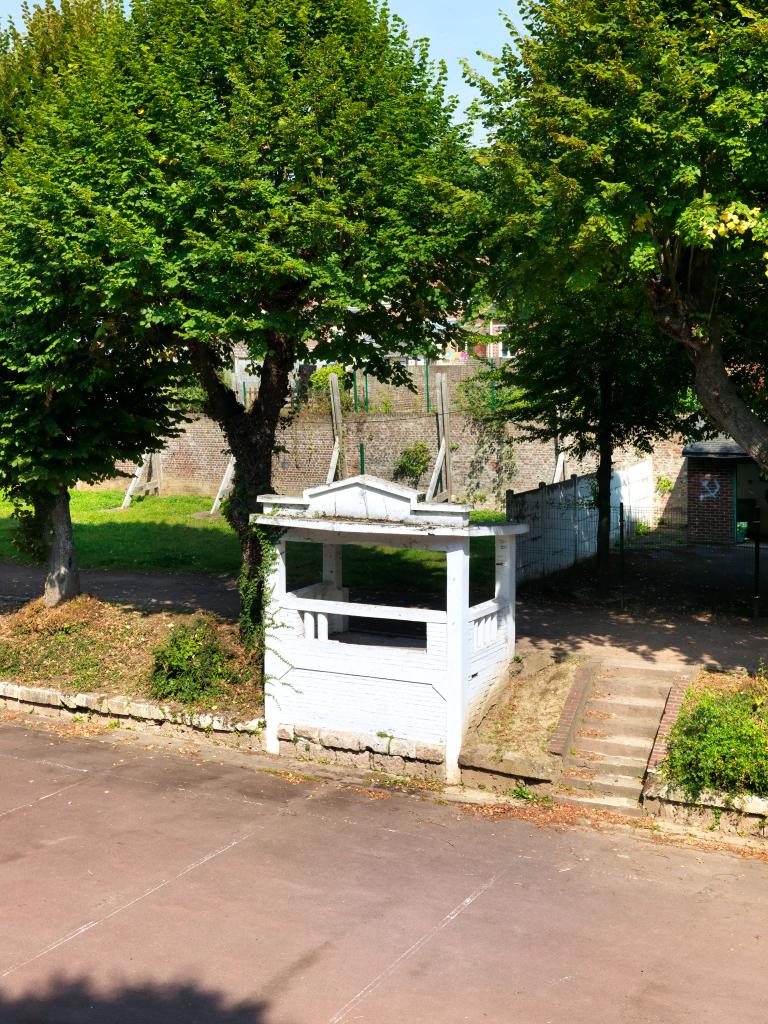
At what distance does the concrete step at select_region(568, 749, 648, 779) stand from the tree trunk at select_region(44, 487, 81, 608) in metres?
9.14

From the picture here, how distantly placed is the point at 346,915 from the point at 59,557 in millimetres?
9890

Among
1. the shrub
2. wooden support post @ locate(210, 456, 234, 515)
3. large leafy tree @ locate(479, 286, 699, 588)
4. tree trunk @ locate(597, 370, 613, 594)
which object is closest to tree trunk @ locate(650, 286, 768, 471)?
large leafy tree @ locate(479, 286, 699, 588)

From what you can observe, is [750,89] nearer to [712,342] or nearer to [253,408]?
[712,342]

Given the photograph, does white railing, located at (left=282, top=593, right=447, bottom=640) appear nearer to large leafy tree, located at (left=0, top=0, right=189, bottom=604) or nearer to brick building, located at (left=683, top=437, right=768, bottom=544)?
large leafy tree, located at (left=0, top=0, right=189, bottom=604)

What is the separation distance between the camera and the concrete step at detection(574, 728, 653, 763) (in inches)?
436

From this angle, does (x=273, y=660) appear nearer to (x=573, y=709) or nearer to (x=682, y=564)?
(x=573, y=709)

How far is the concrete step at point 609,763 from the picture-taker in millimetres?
10852

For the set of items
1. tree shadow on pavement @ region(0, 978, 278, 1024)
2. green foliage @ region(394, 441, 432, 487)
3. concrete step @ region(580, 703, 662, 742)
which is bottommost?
tree shadow on pavement @ region(0, 978, 278, 1024)

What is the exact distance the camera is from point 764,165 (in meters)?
10.6

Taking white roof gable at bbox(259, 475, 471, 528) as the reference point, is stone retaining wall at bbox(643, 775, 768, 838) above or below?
below

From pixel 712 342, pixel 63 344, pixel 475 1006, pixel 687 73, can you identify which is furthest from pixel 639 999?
pixel 63 344

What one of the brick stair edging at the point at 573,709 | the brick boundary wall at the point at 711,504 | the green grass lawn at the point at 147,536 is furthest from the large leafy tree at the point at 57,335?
the brick boundary wall at the point at 711,504

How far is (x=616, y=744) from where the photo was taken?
11.2 metres

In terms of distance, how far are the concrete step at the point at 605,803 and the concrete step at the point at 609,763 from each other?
1.20 ft
